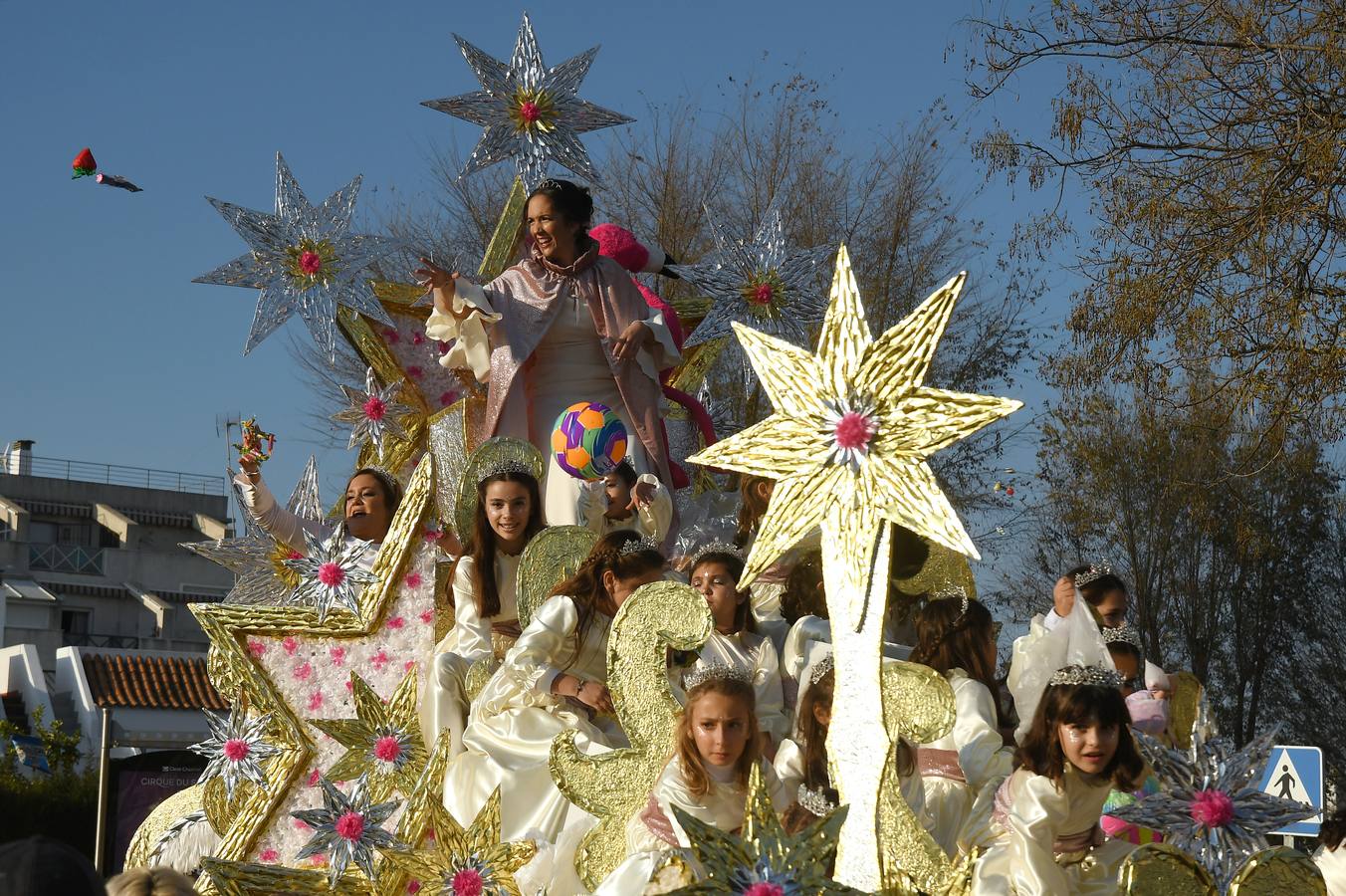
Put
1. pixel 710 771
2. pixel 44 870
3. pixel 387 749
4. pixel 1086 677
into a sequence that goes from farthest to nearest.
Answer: pixel 387 749, pixel 710 771, pixel 1086 677, pixel 44 870

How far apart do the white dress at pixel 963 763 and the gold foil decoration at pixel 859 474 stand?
103 cm

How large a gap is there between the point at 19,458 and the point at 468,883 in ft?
Answer: 170

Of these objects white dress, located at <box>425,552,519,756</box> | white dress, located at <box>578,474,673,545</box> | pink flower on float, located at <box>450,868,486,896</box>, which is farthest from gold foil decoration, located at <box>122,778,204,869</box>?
pink flower on float, located at <box>450,868,486,896</box>

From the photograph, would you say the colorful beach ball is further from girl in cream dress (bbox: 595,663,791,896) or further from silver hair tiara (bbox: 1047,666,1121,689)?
silver hair tiara (bbox: 1047,666,1121,689)

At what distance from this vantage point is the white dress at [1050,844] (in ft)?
13.3

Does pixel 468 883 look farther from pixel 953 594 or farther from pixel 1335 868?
pixel 1335 868

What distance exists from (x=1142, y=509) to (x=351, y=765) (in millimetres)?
16778

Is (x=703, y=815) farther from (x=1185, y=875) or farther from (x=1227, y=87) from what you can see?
(x=1227, y=87)

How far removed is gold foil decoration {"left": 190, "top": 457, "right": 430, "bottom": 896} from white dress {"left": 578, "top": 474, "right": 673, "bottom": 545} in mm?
922

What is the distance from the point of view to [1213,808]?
348 centimetres

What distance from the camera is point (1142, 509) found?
21.1 m


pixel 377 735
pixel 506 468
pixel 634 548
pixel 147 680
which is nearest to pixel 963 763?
pixel 634 548

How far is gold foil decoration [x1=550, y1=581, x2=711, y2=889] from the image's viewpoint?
4473 mm

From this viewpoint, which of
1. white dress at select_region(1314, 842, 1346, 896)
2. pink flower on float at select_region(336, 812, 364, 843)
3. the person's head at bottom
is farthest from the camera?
white dress at select_region(1314, 842, 1346, 896)
